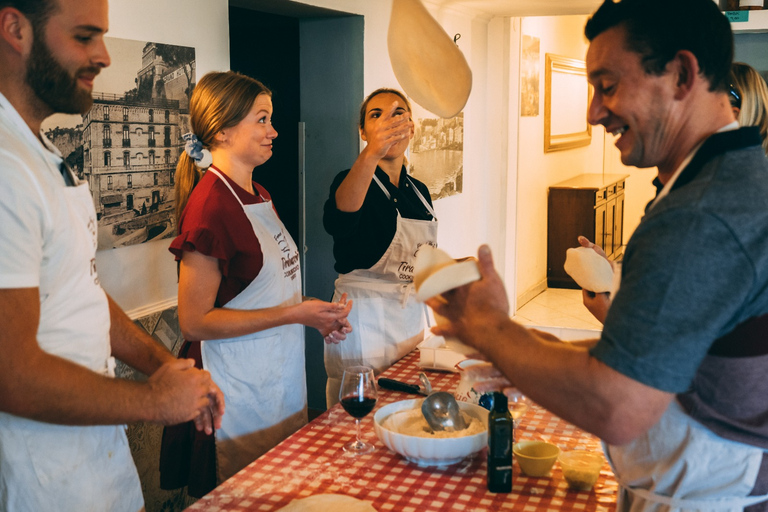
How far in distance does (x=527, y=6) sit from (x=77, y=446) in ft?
14.5

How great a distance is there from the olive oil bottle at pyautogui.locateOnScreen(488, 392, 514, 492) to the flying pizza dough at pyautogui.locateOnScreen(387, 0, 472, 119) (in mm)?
773

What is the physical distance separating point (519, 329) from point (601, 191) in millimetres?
6822

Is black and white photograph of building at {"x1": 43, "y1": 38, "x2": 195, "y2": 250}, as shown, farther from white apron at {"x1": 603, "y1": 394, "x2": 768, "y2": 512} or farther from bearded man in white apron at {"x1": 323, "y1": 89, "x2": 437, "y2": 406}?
white apron at {"x1": 603, "y1": 394, "x2": 768, "y2": 512}

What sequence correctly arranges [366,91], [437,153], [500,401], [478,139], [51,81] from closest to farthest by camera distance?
1. [51,81]
2. [500,401]
3. [366,91]
4. [437,153]
5. [478,139]

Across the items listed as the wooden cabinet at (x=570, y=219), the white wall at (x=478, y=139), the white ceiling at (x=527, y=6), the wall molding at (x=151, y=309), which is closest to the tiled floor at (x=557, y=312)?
the white wall at (x=478, y=139)

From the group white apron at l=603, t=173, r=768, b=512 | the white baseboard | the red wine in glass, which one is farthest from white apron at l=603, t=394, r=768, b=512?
the white baseboard

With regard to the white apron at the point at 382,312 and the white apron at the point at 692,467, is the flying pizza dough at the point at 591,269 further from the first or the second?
the white apron at the point at 382,312

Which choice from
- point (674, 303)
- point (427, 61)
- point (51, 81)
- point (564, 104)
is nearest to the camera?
point (674, 303)

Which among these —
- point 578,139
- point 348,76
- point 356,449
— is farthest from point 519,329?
point 578,139

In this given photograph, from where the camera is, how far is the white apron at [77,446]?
1.30 metres

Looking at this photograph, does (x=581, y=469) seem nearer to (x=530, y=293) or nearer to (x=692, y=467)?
(x=692, y=467)

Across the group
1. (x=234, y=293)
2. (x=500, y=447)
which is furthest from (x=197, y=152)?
(x=500, y=447)

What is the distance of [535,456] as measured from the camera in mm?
1574

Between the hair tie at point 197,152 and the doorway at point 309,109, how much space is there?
1604mm
